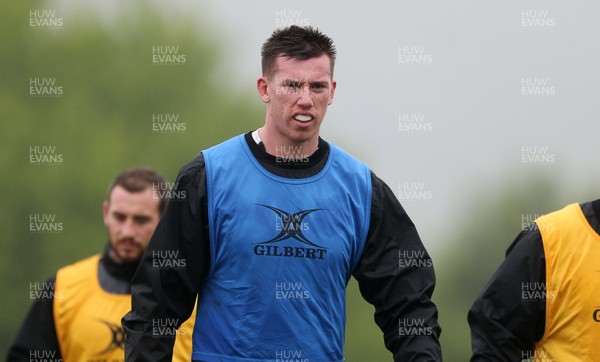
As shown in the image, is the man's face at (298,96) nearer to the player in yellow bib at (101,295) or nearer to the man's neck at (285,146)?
the man's neck at (285,146)

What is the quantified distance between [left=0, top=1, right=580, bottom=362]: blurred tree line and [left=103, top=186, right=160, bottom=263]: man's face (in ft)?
62.7

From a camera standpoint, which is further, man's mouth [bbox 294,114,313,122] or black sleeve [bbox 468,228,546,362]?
black sleeve [bbox 468,228,546,362]

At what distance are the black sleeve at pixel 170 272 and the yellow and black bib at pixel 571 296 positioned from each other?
1612 mm

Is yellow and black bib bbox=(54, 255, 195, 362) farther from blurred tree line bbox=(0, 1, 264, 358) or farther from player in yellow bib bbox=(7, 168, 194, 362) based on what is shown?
blurred tree line bbox=(0, 1, 264, 358)

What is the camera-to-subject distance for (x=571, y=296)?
6250mm

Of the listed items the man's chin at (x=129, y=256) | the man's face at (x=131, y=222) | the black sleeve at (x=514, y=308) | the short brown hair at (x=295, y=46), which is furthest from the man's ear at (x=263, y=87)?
the man's chin at (x=129, y=256)

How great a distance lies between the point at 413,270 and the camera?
5.97 metres

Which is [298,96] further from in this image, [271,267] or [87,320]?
[87,320]

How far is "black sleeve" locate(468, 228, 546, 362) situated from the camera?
20.4ft

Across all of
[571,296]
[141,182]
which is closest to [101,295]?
[141,182]

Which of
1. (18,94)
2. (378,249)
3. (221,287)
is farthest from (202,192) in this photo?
(18,94)

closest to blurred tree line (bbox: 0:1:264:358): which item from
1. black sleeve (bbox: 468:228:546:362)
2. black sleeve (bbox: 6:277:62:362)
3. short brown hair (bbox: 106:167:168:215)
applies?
short brown hair (bbox: 106:167:168:215)

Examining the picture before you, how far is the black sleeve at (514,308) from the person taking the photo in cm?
622

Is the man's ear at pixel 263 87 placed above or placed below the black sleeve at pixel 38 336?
above
